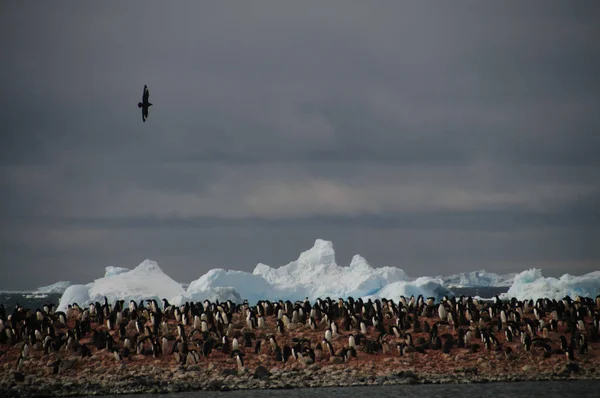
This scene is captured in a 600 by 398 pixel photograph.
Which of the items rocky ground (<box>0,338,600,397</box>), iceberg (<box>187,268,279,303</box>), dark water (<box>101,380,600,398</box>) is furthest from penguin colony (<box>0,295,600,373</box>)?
iceberg (<box>187,268,279,303</box>)

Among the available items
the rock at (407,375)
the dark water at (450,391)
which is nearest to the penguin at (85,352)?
the dark water at (450,391)

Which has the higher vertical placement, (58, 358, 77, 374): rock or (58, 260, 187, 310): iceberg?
(58, 260, 187, 310): iceberg

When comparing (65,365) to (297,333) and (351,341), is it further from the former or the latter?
(351,341)

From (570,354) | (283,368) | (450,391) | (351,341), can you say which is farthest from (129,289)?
(570,354)

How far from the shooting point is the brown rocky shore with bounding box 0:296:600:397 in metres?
36.5

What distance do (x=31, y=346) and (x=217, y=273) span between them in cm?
3382

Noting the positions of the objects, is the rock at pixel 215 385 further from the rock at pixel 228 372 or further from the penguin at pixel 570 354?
the penguin at pixel 570 354

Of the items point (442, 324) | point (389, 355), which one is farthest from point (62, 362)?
point (442, 324)

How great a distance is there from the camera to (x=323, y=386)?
3634 cm

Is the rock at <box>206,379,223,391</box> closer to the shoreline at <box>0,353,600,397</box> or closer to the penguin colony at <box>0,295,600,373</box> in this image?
the shoreline at <box>0,353,600,397</box>

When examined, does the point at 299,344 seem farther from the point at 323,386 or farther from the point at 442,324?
the point at 442,324

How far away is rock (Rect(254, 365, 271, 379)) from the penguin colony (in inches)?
40.7

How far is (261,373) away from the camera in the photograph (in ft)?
122

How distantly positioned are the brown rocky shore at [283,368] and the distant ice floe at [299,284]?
73.0ft
